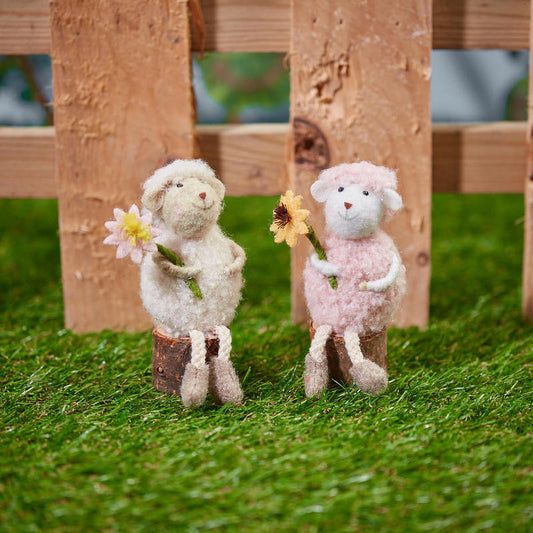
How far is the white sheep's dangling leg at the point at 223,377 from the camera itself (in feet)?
4.52

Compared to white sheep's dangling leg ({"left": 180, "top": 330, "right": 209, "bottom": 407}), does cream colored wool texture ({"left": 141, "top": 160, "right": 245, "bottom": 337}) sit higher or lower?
higher

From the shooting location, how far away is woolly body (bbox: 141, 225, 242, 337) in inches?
54.4

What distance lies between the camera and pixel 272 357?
167cm

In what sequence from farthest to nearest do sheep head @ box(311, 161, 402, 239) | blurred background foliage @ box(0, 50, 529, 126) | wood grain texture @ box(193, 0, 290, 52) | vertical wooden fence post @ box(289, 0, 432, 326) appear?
blurred background foliage @ box(0, 50, 529, 126) → wood grain texture @ box(193, 0, 290, 52) → vertical wooden fence post @ box(289, 0, 432, 326) → sheep head @ box(311, 161, 402, 239)

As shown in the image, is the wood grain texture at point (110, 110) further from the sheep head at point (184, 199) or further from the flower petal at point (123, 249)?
the flower petal at point (123, 249)

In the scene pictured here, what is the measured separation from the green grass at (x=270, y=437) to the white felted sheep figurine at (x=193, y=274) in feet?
0.30

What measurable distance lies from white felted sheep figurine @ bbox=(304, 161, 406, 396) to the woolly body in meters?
0.20

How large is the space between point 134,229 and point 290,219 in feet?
1.06

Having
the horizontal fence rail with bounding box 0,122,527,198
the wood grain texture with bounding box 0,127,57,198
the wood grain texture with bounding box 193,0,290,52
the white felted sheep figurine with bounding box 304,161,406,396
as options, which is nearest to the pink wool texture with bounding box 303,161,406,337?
the white felted sheep figurine with bounding box 304,161,406,396

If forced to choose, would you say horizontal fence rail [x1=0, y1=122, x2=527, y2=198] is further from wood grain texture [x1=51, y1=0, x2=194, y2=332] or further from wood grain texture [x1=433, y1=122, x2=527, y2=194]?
wood grain texture [x1=51, y1=0, x2=194, y2=332]

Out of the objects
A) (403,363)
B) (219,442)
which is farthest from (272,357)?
(219,442)

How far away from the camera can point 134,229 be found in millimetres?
1273

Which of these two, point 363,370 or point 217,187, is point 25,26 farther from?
point 363,370

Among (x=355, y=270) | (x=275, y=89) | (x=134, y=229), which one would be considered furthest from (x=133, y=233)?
(x=275, y=89)
